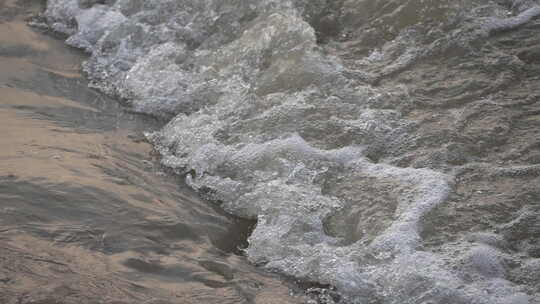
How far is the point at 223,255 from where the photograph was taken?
277 cm

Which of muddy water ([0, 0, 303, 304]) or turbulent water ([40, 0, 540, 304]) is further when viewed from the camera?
turbulent water ([40, 0, 540, 304])

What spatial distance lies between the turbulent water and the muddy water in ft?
0.52

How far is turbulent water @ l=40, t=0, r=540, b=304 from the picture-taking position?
8.76ft

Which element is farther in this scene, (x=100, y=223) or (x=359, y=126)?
(x=359, y=126)

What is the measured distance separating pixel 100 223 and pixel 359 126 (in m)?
1.27

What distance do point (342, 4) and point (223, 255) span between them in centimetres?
236

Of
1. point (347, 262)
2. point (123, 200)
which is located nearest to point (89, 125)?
point (123, 200)

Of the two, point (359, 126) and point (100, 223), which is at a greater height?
point (359, 126)

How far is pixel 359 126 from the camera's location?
341 centimetres

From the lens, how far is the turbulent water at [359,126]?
2670 mm

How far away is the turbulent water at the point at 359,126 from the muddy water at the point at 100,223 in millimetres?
158

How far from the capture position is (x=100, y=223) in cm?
275

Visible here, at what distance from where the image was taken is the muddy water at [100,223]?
2395 mm

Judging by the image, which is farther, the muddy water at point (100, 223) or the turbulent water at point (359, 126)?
the turbulent water at point (359, 126)
